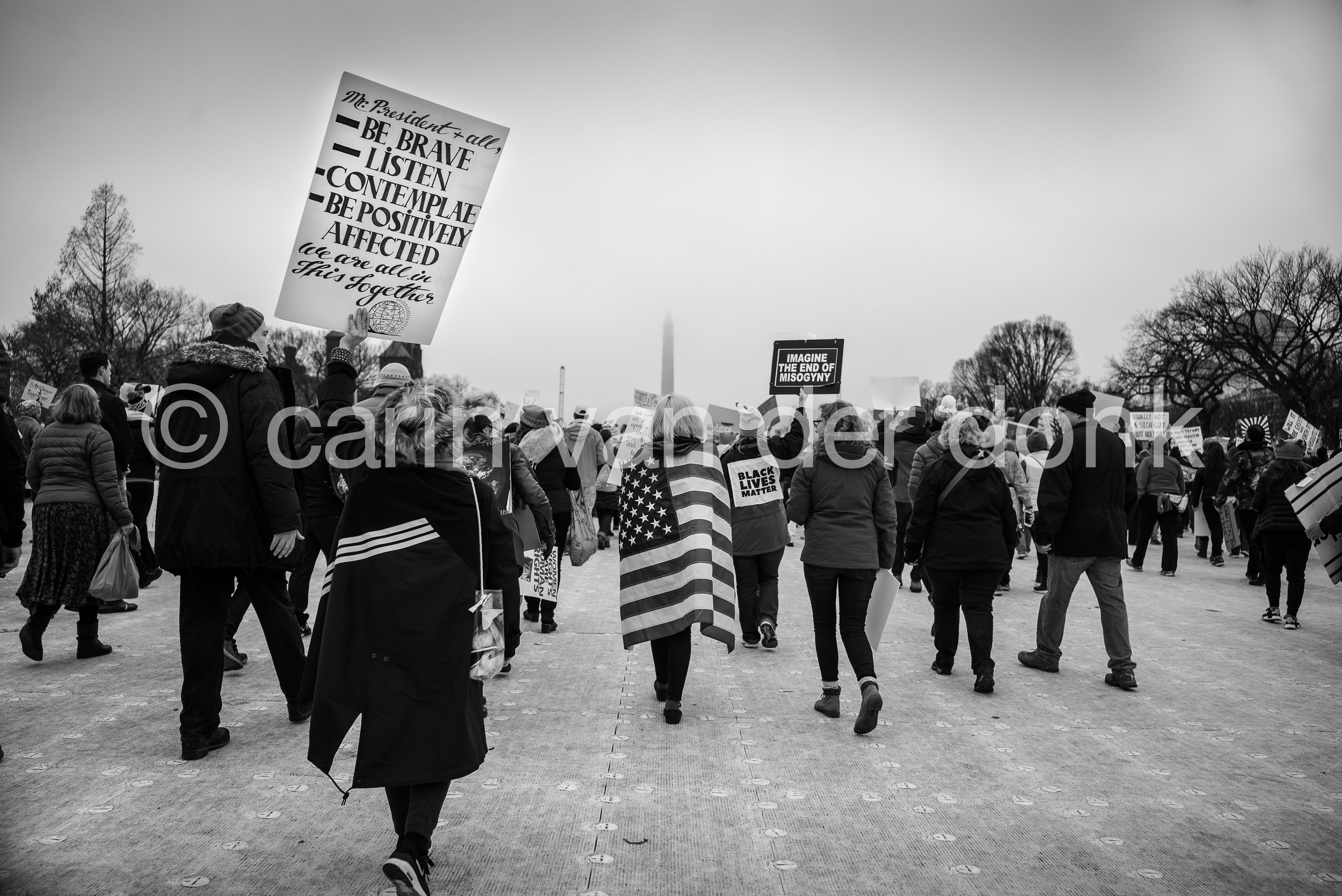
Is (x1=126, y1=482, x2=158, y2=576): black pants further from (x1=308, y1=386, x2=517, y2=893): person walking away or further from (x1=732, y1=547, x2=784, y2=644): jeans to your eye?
(x1=308, y1=386, x2=517, y2=893): person walking away

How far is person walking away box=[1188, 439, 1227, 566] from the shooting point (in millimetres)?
14133

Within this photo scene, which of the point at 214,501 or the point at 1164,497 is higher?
the point at 214,501

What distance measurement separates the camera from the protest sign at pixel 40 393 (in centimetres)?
1777

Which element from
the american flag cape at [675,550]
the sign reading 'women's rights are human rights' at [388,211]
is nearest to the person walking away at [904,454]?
the american flag cape at [675,550]

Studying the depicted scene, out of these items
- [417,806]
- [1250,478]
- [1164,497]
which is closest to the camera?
[417,806]

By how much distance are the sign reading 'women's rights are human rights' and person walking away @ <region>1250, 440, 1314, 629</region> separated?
26.1 ft

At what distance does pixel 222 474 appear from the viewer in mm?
4488

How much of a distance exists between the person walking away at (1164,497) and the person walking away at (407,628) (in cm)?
1161

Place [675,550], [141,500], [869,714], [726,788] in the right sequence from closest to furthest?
[726,788] → [869,714] → [675,550] → [141,500]

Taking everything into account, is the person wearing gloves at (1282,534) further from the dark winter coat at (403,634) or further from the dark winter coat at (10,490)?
the dark winter coat at (10,490)

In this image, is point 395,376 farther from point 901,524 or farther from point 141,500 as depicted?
point 901,524

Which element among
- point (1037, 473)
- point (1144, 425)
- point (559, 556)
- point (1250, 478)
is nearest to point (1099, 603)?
point (559, 556)

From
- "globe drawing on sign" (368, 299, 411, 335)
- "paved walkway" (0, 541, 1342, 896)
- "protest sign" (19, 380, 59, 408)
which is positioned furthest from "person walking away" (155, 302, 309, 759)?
"protest sign" (19, 380, 59, 408)

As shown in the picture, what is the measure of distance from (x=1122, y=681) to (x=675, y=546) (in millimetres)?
3453
